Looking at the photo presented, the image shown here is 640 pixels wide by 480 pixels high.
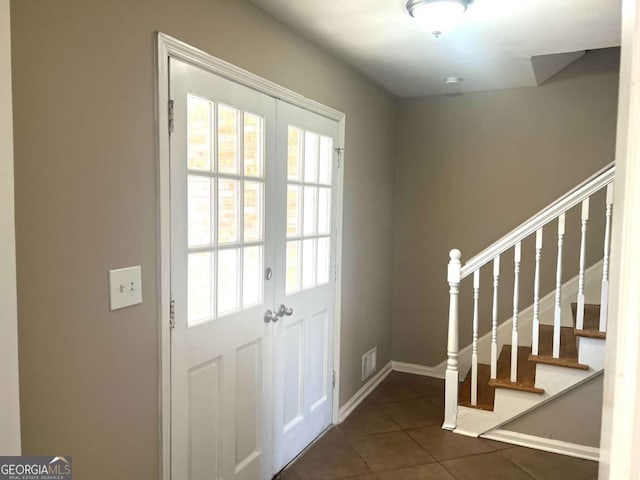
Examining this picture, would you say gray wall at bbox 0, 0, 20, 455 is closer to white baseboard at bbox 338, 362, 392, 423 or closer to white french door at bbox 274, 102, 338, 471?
white french door at bbox 274, 102, 338, 471

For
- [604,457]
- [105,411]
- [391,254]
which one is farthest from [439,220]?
[604,457]

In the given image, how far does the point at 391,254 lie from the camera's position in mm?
3975

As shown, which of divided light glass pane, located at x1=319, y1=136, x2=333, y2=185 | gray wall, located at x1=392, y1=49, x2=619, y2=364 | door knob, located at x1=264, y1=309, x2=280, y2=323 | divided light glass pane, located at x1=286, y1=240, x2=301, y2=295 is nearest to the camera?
door knob, located at x1=264, y1=309, x2=280, y2=323

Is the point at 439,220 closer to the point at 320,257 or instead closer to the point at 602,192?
the point at 602,192

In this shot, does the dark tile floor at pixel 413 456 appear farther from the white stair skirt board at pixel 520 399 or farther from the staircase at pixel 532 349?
the staircase at pixel 532 349

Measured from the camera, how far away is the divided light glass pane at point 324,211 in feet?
9.03

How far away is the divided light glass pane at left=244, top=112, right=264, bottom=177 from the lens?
6.77 ft

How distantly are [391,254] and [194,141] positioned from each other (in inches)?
98.8

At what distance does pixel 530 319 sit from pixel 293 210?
2.22 meters

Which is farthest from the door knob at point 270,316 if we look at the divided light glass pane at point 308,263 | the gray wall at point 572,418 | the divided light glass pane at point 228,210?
the gray wall at point 572,418

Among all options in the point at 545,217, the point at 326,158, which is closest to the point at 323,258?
the point at 326,158

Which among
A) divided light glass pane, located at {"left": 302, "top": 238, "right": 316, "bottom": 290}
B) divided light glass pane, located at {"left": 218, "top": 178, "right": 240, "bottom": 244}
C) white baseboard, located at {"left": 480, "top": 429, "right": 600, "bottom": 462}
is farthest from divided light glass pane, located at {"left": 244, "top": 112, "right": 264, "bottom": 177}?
white baseboard, located at {"left": 480, "top": 429, "right": 600, "bottom": 462}

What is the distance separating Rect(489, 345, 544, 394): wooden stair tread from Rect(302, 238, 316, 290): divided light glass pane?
4.17ft

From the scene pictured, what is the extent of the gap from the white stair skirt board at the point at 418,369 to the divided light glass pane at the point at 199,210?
268 cm
